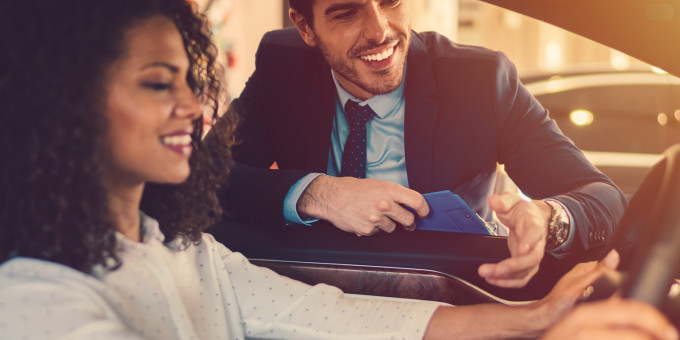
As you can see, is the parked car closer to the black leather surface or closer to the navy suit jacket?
the navy suit jacket

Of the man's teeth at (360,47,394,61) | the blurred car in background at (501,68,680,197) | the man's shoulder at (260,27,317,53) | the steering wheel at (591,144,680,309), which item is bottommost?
the blurred car in background at (501,68,680,197)

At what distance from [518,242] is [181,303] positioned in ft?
2.03

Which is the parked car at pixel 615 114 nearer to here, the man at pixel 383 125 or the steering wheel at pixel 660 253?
the man at pixel 383 125

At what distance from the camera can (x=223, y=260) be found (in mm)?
1180

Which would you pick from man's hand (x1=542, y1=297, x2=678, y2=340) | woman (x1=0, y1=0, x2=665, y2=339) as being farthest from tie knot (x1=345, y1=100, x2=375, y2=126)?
man's hand (x1=542, y1=297, x2=678, y2=340)

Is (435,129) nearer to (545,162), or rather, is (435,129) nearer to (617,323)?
(545,162)

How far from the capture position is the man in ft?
4.65

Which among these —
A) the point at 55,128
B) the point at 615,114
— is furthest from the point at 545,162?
the point at 615,114

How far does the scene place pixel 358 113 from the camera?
1.71 m

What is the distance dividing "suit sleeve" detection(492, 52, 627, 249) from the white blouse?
1.48 feet

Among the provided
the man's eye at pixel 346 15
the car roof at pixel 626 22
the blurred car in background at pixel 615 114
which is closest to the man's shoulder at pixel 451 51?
the man's eye at pixel 346 15

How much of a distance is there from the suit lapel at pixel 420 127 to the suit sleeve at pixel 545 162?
180 mm

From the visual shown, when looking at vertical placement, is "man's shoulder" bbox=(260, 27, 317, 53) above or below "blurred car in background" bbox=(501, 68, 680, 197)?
above

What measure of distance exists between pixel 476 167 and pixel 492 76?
0.25 m
